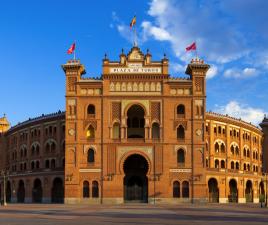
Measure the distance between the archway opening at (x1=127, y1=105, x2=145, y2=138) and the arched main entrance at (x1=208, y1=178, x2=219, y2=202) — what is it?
Answer: 54.4 ft

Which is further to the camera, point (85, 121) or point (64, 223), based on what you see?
point (85, 121)

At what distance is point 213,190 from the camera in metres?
96.2

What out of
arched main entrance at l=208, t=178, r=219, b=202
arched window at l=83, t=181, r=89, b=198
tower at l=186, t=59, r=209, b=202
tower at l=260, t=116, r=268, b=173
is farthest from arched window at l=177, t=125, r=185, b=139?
tower at l=260, t=116, r=268, b=173

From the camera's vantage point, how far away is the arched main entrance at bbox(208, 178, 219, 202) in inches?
3721

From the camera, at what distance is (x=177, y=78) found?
8506 centimetres

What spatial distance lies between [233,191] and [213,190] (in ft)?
17.4

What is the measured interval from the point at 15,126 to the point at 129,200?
132 feet

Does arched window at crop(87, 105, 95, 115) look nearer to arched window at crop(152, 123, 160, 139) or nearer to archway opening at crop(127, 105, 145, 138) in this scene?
archway opening at crop(127, 105, 145, 138)

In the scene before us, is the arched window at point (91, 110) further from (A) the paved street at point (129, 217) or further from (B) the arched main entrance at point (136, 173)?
(A) the paved street at point (129, 217)

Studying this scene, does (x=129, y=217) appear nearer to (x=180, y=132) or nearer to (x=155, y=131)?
(x=155, y=131)

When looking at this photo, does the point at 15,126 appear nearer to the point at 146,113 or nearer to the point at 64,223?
the point at 146,113

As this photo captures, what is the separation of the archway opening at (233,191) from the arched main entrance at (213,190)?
3.17m

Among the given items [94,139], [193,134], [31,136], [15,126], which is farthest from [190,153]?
[15,126]

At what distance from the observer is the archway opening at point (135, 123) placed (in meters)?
88.8
